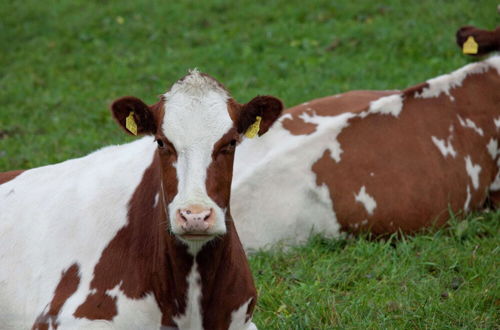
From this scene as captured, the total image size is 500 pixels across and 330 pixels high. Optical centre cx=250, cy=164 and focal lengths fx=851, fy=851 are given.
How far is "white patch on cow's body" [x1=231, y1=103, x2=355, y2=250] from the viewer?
6.66 m

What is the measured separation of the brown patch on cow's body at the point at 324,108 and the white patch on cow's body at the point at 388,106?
8 cm

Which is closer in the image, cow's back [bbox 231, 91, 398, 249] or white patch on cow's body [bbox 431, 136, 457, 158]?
cow's back [bbox 231, 91, 398, 249]

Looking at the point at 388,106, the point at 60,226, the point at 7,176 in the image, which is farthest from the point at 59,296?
the point at 388,106

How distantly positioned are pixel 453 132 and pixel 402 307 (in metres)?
2.49

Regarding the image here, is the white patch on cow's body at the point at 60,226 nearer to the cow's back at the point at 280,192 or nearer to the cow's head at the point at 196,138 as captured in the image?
the cow's head at the point at 196,138

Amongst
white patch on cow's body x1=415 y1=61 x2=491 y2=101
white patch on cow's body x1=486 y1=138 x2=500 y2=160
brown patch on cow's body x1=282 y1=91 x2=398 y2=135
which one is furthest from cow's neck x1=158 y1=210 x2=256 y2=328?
white patch on cow's body x1=486 y1=138 x2=500 y2=160

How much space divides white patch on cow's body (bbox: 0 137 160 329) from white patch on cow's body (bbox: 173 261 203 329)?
0.53 ft

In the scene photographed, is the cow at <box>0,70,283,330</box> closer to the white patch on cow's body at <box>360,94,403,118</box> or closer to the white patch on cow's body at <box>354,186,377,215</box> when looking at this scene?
the white patch on cow's body at <box>354,186,377,215</box>

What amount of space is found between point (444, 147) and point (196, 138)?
365 cm

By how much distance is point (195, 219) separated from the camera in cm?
396

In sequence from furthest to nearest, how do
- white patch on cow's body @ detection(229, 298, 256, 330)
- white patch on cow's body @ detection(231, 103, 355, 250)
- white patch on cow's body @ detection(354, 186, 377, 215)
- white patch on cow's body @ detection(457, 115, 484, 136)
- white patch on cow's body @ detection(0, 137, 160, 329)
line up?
white patch on cow's body @ detection(457, 115, 484, 136), white patch on cow's body @ detection(354, 186, 377, 215), white patch on cow's body @ detection(231, 103, 355, 250), white patch on cow's body @ detection(0, 137, 160, 329), white patch on cow's body @ detection(229, 298, 256, 330)

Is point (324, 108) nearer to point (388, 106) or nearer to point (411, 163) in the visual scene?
point (388, 106)

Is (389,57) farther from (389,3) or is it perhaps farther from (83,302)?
(83,302)

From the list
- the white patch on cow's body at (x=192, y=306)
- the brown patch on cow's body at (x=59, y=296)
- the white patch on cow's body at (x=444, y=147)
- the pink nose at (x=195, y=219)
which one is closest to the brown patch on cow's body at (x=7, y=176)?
the brown patch on cow's body at (x=59, y=296)
